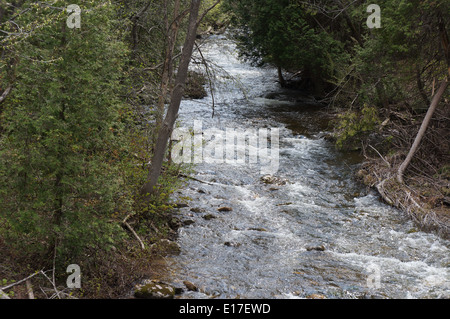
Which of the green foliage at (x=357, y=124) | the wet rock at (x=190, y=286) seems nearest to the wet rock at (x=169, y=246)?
the wet rock at (x=190, y=286)

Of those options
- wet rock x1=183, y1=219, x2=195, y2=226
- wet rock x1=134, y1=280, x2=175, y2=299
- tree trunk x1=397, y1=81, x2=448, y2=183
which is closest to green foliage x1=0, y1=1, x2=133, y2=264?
wet rock x1=134, y1=280, x2=175, y2=299

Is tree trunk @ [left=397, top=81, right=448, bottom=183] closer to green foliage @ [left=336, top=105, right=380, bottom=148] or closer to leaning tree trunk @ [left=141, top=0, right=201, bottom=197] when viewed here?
green foliage @ [left=336, top=105, right=380, bottom=148]

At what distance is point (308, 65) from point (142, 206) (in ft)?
42.5

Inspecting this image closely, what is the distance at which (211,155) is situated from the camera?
13617mm

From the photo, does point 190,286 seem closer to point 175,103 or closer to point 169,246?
point 169,246

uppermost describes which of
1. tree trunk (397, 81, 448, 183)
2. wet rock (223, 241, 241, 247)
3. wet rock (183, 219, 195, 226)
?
tree trunk (397, 81, 448, 183)

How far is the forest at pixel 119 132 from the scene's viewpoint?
5590 mm

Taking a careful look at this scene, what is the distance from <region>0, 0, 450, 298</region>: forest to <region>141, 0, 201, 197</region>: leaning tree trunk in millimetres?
A: 21

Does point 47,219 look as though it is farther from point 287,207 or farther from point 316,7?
point 316,7

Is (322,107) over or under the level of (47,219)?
over

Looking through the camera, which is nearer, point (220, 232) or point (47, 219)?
point (47, 219)

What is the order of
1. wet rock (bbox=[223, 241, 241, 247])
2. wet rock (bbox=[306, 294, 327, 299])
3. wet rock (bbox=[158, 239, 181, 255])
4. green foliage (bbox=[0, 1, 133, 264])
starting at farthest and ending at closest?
wet rock (bbox=[223, 241, 241, 247]) < wet rock (bbox=[158, 239, 181, 255]) < wet rock (bbox=[306, 294, 327, 299]) < green foliage (bbox=[0, 1, 133, 264])

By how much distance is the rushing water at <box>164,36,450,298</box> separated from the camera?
23.0 ft

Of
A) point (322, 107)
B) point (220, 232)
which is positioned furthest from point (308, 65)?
point (220, 232)
